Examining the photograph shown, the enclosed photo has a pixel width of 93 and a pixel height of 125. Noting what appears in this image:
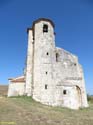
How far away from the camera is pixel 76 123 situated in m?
13.5

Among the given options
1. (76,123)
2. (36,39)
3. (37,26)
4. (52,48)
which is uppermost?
(37,26)

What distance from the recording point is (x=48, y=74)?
23516 millimetres

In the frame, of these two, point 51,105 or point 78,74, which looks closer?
point 51,105

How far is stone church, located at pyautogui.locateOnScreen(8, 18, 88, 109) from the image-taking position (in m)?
22.9

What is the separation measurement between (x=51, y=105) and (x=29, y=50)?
10.0 meters

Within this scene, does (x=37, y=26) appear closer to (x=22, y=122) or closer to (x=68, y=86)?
(x=68, y=86)

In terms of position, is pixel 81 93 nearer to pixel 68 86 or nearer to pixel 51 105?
pixel 68 86

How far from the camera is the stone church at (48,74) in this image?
75.0 feet

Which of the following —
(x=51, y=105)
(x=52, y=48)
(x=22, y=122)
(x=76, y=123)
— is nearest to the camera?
(x=22, y=122)

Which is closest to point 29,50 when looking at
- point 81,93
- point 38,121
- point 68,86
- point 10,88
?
point 10,88

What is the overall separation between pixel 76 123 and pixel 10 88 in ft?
49.4

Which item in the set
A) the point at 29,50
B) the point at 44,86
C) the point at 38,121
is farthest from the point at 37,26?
the point at 38,121

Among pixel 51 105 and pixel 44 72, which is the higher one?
pixel 44 72

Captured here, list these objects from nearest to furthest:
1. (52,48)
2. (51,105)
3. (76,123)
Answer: (76,123)
(51,105)
(52,48)
